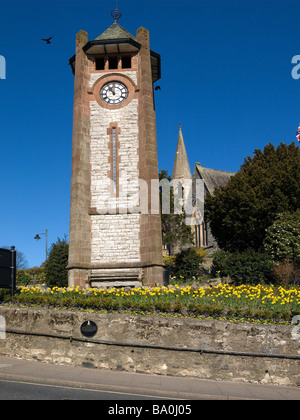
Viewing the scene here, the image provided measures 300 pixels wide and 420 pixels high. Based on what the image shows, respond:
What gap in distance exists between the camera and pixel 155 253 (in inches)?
852

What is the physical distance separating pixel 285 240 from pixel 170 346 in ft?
52.4

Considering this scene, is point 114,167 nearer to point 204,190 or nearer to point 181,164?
point 204,190

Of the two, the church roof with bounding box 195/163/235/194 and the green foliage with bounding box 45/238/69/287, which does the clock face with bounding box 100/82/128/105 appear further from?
the church roof with bounding box 195/163/235/194

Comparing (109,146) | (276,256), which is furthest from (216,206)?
(109,146)

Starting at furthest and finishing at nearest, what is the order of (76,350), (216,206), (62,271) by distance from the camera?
1. (216,206)
2. (62,271)
3. (76,350)

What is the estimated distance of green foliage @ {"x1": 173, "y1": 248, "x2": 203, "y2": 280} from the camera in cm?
2677

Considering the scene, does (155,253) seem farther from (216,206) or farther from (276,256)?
(216,206)

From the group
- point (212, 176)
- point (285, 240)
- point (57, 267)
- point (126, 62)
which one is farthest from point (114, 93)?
point (212, 176)

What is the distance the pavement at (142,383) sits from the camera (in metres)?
10.1

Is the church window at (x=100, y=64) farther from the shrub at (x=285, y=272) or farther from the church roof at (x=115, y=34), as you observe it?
the shrub at (x=285, y=272)

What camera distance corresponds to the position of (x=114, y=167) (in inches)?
934

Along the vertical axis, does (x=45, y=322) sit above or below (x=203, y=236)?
below

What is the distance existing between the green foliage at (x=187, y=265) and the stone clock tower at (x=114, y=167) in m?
5.22

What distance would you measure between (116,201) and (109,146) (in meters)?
3.23
